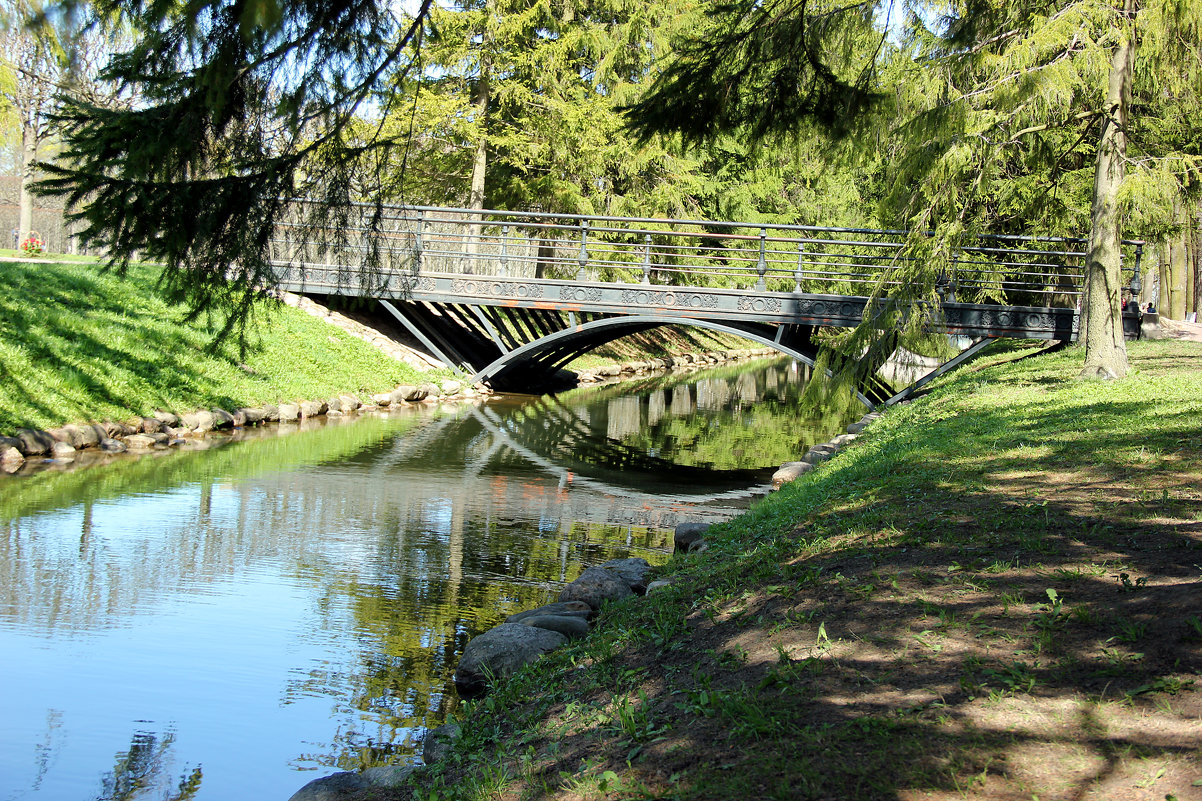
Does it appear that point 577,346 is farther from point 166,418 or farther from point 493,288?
point 166,418

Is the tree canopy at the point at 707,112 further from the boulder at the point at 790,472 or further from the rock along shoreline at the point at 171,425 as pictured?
the rock along shoreline at the point at 171,425

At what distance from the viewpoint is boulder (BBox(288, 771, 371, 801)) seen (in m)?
3.73

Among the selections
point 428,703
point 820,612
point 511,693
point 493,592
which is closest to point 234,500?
point 493,592

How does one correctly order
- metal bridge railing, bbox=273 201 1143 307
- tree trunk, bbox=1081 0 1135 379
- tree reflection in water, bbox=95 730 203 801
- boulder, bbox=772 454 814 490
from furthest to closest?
1. metal bridge railing, bbox=273 201 1143 307
2. boulder, bbox=772 454 814 490
3. tree trunk, bbox=1081 0 1135 379
4. tree reflection in water, bbox=95 730 203 801

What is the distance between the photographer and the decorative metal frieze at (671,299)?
17.3m

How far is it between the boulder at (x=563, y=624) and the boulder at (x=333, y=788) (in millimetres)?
1870

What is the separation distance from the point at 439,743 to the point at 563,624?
1.58 meters

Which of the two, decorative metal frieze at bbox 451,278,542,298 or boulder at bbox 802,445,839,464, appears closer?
boulder at bbox 802,445,839,464

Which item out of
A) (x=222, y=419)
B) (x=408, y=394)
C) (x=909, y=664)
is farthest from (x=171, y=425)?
(x=909, y=664)

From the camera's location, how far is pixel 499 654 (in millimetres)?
5270

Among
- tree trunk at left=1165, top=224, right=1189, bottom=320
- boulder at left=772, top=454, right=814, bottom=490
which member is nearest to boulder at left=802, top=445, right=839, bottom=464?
boulder at left=772, top=454, right=814, bottom=490

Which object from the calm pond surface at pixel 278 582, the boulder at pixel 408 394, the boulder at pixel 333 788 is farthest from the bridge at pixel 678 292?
the boulder at pixel 333 788

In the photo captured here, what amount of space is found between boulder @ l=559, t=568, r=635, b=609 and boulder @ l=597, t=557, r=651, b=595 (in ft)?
0.32

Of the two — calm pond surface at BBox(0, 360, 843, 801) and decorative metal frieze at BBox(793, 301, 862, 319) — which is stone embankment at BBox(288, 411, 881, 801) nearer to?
calm pond surface at BBox(0, 360, 843, 801)
